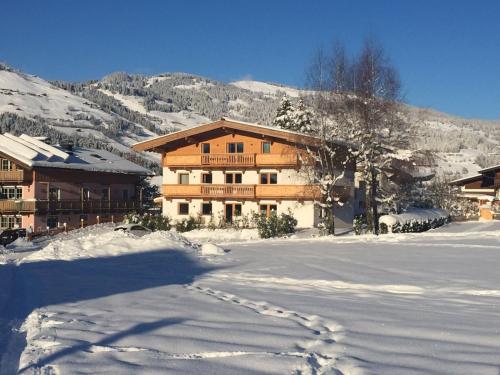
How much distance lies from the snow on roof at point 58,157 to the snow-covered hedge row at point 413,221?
27.2 m

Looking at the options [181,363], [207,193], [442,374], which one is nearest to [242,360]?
[181,363]

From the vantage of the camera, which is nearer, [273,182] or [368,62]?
[368,62]

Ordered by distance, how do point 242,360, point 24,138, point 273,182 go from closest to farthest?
point 242,360
point 273,182
point 24,138

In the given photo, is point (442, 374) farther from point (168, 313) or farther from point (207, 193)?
point (207, 193)

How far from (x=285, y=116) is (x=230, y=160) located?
21706 millimetres

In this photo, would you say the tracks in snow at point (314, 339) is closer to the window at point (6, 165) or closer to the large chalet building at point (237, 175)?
the large chalet building at point (237, 175)

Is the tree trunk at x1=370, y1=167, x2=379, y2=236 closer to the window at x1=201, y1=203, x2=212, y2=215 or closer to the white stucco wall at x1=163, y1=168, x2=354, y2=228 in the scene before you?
the white stucco wall at x1=163, y1=168, x2=354, y2=228

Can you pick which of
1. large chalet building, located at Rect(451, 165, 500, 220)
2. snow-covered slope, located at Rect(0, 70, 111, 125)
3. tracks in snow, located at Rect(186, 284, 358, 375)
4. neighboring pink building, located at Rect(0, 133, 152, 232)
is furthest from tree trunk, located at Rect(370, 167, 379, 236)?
snow-covered slope, located at Rect(0, 70, 111, 125)

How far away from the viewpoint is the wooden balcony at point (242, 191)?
1527 inches

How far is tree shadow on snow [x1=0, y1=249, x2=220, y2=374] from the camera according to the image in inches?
406

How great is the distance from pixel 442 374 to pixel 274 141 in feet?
114

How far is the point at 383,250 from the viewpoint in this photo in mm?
22844

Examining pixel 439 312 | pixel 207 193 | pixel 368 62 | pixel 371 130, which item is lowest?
pixel 439 312

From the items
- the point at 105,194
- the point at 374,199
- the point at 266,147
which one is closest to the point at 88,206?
the point at 105,194
